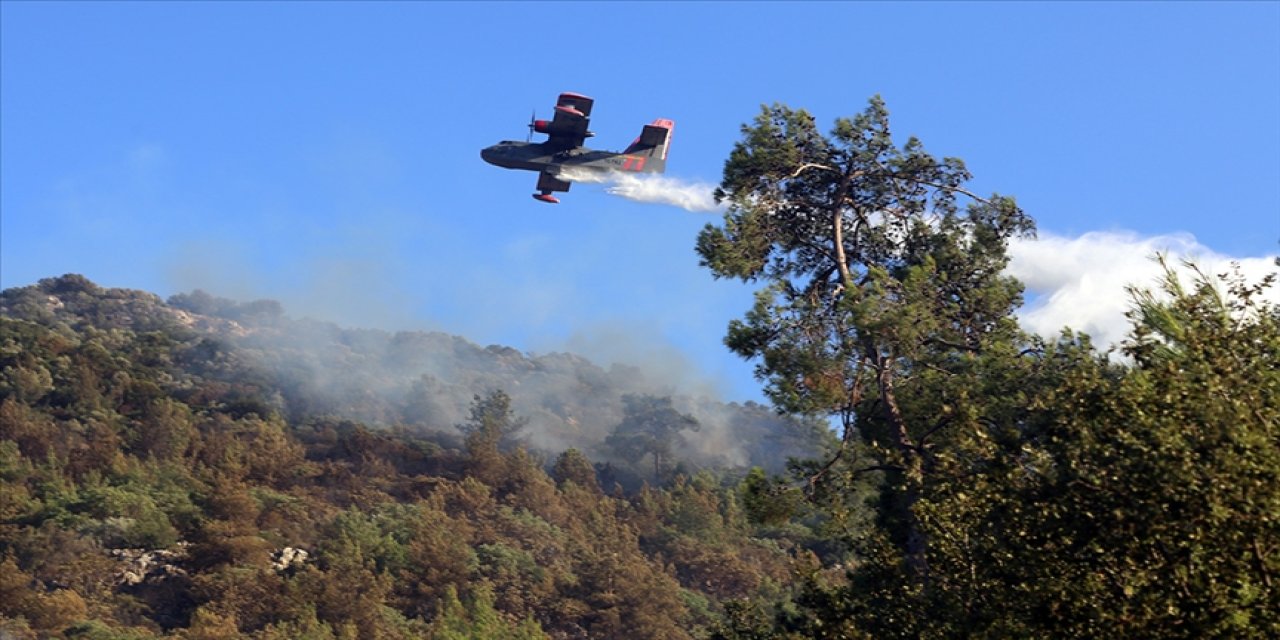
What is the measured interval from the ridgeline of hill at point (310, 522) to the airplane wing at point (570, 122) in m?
16.7

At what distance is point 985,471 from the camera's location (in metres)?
17.7

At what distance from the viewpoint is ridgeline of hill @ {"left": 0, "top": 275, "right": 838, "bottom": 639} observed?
64.6 meters

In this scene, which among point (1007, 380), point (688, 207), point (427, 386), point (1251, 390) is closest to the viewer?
point (1251, 390)

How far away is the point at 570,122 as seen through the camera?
161 feet

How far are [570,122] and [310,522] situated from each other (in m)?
39.4

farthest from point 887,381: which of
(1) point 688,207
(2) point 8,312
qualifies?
(2) point 8,312

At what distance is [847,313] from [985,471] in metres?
7.17

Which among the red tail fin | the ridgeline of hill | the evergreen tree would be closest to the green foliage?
the ridgeline of hill

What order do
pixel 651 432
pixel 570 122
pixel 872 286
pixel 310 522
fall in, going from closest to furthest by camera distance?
pixel 872 286 < pixel 570 122 < pixel 310 522 < pixel 651 432

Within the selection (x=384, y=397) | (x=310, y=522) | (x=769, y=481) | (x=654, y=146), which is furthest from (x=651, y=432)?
(x=769, y=481)

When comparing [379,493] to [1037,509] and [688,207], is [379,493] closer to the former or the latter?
[688,207]

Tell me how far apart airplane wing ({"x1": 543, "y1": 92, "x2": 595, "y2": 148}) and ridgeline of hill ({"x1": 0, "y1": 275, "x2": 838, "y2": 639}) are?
1673 cm

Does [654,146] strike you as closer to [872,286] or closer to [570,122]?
[570,122]

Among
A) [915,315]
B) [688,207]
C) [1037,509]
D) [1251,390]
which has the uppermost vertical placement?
[688,207]
